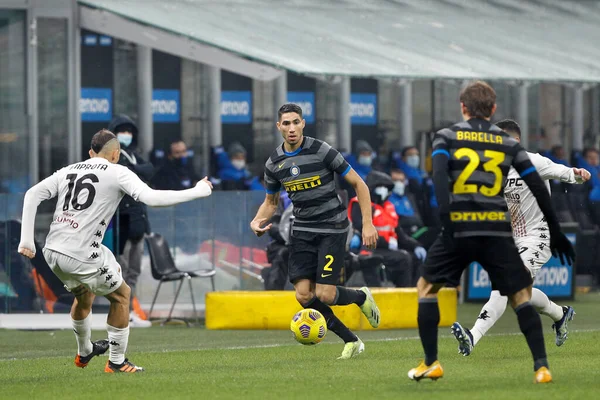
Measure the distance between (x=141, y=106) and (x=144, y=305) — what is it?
629 centimetres

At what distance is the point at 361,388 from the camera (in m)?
9.57

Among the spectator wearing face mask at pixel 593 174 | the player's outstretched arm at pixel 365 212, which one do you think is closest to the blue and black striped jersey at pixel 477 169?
the player's outstretched arm at pixel 365 212

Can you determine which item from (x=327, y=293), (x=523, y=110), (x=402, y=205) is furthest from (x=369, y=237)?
(x=523, y=110)

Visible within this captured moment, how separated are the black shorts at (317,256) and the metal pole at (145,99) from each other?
11.1 metres

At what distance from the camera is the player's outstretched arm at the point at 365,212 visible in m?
11.4

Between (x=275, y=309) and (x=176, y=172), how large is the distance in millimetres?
5065

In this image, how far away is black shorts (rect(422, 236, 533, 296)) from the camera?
9.37 meters

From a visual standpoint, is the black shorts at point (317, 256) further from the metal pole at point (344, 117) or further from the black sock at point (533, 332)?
the metal pole at point (344, 117)

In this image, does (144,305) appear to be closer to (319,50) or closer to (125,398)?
(319,50)

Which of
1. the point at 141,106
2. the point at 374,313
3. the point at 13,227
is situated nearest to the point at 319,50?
the point at 141,106

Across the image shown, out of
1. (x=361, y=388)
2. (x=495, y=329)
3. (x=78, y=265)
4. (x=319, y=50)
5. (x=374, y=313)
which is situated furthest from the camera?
(x=319, y=50)

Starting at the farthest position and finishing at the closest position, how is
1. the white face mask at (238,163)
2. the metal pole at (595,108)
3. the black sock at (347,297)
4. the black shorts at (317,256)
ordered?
the metal pole at (595,108) → the white face mask at (238,163) → the black sock at (347,297) → the black shorts at (317,256)

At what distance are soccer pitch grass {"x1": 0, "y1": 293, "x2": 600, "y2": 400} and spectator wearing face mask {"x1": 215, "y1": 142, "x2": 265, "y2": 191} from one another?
5844 mm

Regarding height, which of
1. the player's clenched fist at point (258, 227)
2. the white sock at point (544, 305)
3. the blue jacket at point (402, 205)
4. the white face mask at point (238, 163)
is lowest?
the white sock at point (544, 305)
